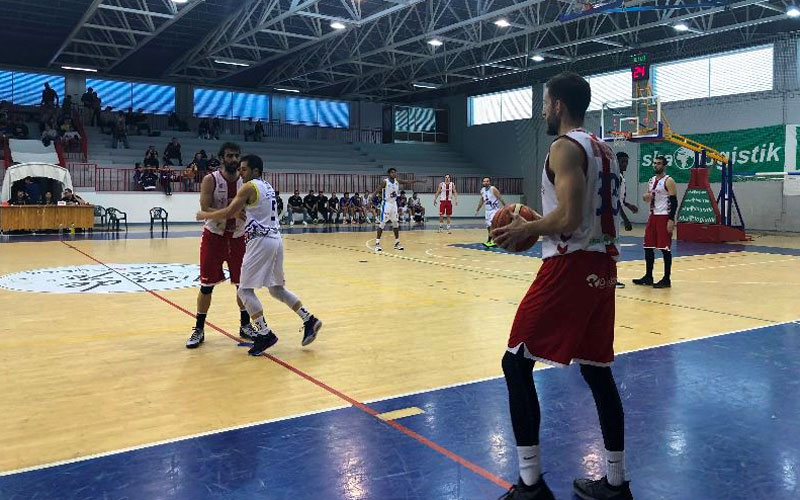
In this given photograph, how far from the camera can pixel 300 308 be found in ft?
19.3

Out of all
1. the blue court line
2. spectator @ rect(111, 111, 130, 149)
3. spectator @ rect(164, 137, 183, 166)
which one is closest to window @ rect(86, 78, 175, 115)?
spectator @ rect(111, 111, 130, 149)

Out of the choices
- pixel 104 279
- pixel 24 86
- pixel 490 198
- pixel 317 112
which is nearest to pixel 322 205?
pixel 490 198

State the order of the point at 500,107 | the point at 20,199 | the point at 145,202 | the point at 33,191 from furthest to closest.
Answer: the point at 500,107
the point at 145,202
the point at 33,191
the point at 20,199

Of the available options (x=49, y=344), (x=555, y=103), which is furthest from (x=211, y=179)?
(x=555, y=103)

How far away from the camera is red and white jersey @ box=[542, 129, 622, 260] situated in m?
2.81

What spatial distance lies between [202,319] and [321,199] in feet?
70.8

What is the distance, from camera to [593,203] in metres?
2.85

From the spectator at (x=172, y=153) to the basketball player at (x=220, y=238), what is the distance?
78.1 feet

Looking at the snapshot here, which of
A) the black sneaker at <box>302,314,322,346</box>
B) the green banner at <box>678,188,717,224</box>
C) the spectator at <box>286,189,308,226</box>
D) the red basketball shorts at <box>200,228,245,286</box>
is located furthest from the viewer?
the spectator at <box>286,189,308,226</box>

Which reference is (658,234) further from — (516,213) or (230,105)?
(230,105)

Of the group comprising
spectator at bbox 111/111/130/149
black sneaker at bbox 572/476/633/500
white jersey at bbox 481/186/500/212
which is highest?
spectator at bbox 111/111/130/149

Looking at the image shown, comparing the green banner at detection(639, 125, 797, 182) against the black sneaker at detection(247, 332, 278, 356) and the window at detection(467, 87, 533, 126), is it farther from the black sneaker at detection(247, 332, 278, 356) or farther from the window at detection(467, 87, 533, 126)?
the black sneaker at detection(247, 332, 278, 356)

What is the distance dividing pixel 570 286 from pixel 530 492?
0.89m

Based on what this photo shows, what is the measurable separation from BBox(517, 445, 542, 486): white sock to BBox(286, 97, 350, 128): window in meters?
37.4
